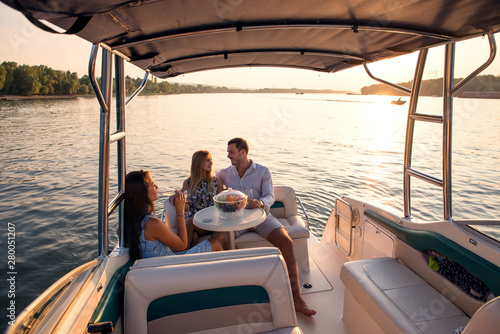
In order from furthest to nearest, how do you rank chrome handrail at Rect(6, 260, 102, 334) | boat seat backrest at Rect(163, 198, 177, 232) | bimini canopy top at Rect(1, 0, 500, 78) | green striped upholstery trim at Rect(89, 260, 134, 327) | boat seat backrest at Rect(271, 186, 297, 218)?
1. boat seat backrest at Rect(271, 186, 297, 218)
2. boat seat backrest at Rect(163, 198, 177, 232)
3. bimini canopy top at Rect(1, 0, 500, 78)
4. green striped upholstery trim at Rect(89, 260, 134, 327)
5. chrome handrail at Rect(6, 260, 102, 334)

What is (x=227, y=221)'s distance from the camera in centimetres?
244

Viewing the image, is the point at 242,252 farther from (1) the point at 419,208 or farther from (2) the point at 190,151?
(2) the point at 190,151

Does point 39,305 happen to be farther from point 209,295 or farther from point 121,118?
point 121,118

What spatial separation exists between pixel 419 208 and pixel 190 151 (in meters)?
9.12

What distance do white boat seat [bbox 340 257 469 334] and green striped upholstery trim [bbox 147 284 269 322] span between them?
0.82 m

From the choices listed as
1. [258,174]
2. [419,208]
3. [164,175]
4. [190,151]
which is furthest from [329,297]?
[190,151]

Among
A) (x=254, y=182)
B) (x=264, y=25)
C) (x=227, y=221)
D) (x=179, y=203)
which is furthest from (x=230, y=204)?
(x=264, y=25)

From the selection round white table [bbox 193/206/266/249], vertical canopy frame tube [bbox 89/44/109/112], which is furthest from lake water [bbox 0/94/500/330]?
vertical canopy frame tube [bbox 89/44/109/112]

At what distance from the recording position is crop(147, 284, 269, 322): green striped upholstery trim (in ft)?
4.90

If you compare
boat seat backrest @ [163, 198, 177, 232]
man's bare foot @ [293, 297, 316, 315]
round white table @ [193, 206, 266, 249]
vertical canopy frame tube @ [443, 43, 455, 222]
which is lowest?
man's bare foot @ [293, 297, 316, 315]

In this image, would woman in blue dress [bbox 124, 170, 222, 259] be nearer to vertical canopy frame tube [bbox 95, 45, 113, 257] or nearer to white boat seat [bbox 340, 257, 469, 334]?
vertical canopy frame tube [bbox 95, 45, 113, 257]

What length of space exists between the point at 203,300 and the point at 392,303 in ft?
3.83

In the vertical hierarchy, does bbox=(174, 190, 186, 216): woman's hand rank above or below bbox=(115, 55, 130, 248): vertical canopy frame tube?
below

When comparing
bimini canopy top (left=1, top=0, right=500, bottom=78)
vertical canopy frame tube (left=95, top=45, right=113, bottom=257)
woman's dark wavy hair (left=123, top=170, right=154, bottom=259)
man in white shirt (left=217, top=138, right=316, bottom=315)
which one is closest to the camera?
bimini canopy top (left=1, top=0, right=500, bottom=78)
